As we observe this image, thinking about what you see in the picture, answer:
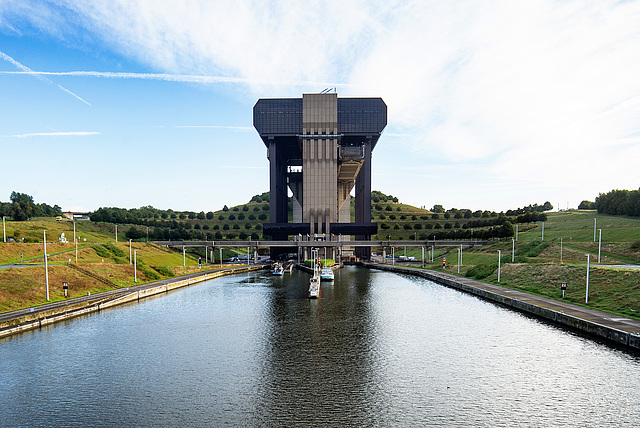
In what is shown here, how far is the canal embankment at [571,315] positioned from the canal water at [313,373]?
1.85 metres

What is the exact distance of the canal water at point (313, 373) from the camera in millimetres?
24984

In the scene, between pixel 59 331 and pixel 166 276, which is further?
pixel 166 276

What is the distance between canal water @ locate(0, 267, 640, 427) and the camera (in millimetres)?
24984

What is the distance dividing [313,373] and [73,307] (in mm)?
41678

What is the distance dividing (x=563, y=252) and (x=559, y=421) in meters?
89.8

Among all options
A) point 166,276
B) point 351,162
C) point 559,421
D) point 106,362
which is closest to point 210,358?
point 106,362

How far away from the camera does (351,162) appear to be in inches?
7032

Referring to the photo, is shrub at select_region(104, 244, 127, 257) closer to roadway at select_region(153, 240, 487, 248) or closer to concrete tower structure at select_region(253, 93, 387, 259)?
roadway at select_region(153, 240, 487, 248)

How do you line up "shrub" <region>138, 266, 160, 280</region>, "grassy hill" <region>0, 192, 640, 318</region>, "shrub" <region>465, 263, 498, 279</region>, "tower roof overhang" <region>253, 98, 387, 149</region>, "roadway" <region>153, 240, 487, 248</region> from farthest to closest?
"tower roof overhang" <region>253, 98, 387, 149</region>, "roadway" <region>153, 240, 487, 248</region>, "shrub" <region>138, 266, 160, 280</region>, "shrub" <region>465, 263, 498, 279</region>, "grassy hill" <region>0, 192, 640, 318</region>

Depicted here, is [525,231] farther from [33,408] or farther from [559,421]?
[33,408]

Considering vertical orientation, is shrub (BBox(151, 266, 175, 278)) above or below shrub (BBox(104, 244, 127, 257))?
below

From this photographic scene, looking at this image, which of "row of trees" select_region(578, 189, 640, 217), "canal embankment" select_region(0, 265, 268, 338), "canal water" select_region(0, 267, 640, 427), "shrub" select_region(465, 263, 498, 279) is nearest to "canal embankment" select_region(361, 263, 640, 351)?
"canal water" select_region(0, 267, 640, 427)

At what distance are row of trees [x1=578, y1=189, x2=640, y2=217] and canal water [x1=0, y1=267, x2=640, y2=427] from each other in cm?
14205

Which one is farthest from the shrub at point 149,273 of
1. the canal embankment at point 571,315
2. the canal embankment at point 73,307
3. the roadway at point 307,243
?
the canal embankment at point 571,315
